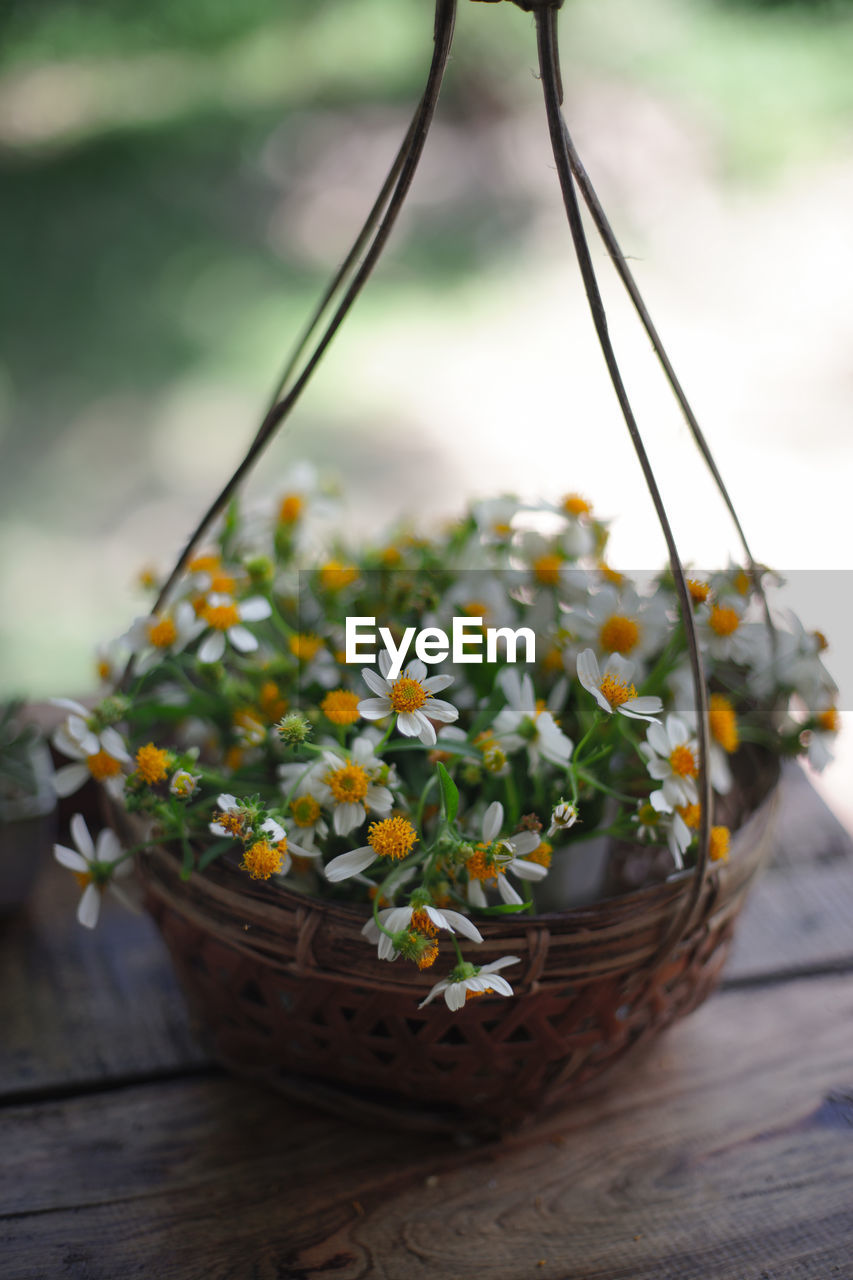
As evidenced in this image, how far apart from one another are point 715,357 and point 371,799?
2.26m

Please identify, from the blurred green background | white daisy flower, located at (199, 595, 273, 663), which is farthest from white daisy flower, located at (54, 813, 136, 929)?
the blurred green background

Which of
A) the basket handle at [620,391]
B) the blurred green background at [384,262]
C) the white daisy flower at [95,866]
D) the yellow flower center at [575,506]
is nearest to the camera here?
the basket handle at [620,391]

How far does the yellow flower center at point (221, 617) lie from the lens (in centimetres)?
64

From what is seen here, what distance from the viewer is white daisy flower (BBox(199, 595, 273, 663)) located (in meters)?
0.64

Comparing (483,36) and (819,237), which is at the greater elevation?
(483,36)

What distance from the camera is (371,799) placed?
1.83 ft

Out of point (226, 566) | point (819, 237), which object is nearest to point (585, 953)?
point (226, 566)

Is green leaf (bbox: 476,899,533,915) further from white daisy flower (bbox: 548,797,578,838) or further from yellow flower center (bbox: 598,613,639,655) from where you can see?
yellow flower center (bbox: 598,613,639,655)

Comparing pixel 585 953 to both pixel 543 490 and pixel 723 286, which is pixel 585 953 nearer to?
pixel 543 490

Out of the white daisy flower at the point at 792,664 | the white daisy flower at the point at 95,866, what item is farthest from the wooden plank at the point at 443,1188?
the white daisy flower at the point at 792,664

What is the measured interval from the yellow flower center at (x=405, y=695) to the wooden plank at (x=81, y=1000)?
32cm

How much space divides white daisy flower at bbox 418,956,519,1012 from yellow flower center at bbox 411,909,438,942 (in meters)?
0.02

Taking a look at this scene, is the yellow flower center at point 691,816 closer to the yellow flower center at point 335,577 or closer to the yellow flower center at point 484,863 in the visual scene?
the yellow flower center at point 484,863

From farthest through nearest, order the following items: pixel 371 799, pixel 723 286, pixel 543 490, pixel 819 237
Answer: pixel 819 237, pixel 723 286, pixel 543 490, pixel 371 799
